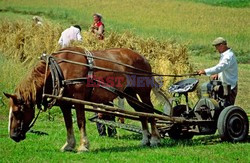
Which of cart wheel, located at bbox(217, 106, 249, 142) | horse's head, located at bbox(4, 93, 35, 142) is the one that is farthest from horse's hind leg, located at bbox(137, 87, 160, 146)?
horse's head, located at bbox(4, 93, 35, 142)

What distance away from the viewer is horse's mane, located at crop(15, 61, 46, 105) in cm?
1007

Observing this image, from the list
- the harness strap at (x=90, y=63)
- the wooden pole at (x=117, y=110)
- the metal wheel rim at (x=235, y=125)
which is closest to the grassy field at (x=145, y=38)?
the metal wheel rim at (x=235, y=125)

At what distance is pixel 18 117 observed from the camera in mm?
10117

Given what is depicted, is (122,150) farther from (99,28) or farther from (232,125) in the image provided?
(99,28)

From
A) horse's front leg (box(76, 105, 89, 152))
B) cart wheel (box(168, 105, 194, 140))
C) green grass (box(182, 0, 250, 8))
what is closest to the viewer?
horse's front leg (box(76, 105, 89, 152))

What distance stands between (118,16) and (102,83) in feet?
106

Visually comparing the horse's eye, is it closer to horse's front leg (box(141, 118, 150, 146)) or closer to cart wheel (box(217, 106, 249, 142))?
horse's front leg (box(141, 118, 150, 146))

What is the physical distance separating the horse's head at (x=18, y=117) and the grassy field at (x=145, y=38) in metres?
0.32

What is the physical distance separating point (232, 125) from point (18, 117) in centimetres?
375

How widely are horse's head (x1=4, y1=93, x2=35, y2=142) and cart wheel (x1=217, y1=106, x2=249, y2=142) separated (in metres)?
3.30

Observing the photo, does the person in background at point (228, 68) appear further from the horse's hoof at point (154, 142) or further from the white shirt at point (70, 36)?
the white shirt at point (70, 36)

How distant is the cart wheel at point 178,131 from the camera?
11.5m

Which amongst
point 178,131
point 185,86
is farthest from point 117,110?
point 178,131

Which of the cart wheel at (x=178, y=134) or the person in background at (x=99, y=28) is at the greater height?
the person in background at (x=99, y=28)
